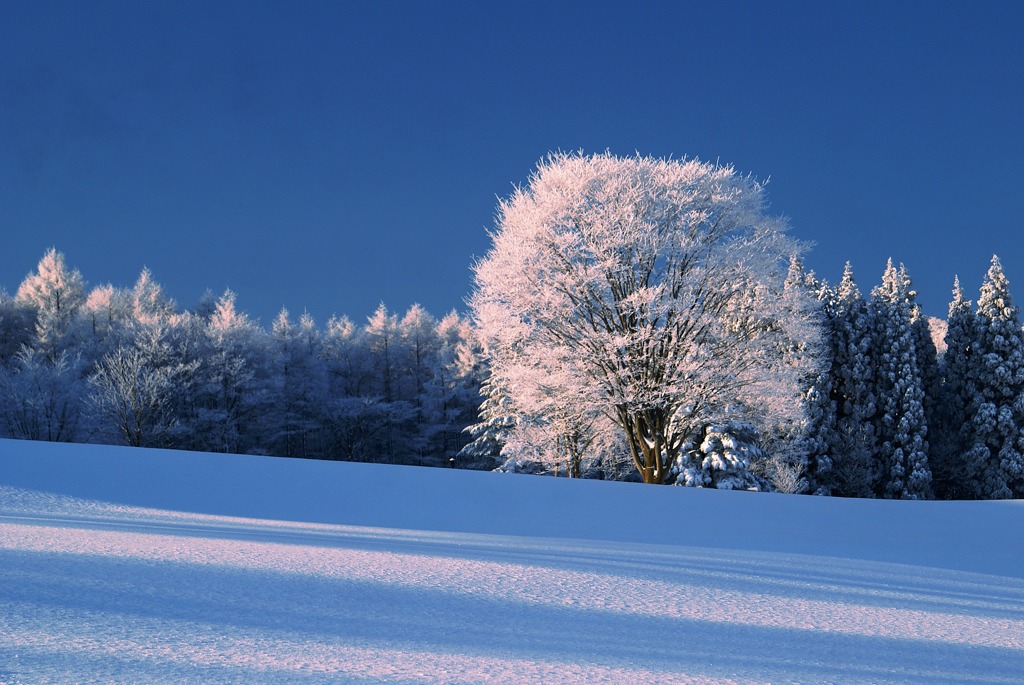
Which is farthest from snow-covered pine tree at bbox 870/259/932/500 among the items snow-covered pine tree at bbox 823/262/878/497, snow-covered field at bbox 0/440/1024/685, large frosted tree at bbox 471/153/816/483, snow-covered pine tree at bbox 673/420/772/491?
snow-covered field at bbox 0/440/1024/685

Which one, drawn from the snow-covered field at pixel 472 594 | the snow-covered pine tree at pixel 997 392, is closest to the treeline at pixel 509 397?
the snow-covered pine tree at pixel 997 392

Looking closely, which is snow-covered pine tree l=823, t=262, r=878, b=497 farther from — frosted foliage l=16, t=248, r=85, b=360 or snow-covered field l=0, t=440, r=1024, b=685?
frosted foliage l=16, t=248, r=85, b=360

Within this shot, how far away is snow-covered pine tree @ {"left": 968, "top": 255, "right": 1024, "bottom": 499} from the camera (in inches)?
1479

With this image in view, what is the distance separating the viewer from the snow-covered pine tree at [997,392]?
123 ft

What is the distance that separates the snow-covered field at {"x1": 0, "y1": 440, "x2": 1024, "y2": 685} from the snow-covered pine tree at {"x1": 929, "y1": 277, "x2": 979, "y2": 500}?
112 feet

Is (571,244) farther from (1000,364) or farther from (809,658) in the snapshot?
(1000,364)

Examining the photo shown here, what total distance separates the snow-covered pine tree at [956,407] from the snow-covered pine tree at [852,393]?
401 centimetres

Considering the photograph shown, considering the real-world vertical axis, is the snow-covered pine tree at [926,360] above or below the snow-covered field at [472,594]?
above

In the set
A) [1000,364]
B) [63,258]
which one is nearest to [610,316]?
[1000,364]

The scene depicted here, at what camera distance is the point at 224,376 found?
41.8 m

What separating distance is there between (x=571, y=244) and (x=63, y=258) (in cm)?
4022

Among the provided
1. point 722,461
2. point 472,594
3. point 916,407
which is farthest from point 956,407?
point 472,594

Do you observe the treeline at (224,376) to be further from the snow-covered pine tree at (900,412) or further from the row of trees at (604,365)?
the snow-covered pine tree at (900,412)

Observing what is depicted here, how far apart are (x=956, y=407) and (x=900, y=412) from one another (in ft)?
12.0
